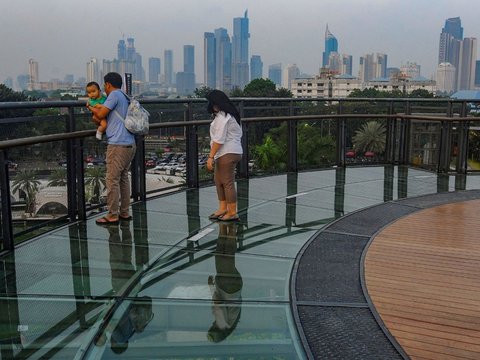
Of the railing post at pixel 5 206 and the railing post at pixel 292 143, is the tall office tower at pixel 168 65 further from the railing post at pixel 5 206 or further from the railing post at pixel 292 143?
the railing post at pixel 5 206

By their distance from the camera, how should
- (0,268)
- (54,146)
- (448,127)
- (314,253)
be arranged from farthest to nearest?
(448,127), (54,146), (314,253), (0,268)

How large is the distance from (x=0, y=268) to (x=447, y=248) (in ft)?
12.1

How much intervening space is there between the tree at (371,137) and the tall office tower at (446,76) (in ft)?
556

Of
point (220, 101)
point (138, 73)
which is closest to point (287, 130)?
point (220, 101)

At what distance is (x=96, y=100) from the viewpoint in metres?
5.39

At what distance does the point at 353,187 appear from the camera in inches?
308

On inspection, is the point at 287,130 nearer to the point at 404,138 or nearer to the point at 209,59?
the point at 404,138

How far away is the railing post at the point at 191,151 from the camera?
710 centimetres

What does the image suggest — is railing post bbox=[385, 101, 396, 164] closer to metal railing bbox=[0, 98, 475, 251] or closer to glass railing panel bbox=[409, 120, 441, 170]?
metal railing bbox=[0, 98, 475, 251]

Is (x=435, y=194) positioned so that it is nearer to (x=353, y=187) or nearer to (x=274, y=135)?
(x=353, y=187)

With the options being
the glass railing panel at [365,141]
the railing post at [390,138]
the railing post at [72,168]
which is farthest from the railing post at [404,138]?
the railing post at [72,168]

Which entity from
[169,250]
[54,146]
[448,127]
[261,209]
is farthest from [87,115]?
[448,127]

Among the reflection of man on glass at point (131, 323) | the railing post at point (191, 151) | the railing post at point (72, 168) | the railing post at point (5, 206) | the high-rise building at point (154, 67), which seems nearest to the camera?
the reflection of man on glass at point (131, 323)

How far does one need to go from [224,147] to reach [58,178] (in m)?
1.67
